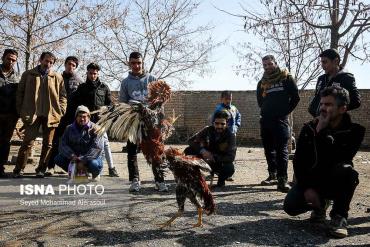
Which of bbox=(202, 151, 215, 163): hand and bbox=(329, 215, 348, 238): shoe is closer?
bbox=(329, 215, 348, 238): shoe

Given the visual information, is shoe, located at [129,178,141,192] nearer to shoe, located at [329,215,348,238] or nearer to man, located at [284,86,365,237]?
man, located at [284,86,365,237]

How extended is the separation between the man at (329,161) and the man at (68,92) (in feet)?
14.5

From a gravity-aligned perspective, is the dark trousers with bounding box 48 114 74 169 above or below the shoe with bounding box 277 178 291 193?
above

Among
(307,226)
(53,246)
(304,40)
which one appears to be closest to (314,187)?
(307,226)

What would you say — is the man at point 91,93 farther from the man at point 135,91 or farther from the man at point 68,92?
the man at point 135,91

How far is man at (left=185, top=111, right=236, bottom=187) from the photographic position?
6.16 m

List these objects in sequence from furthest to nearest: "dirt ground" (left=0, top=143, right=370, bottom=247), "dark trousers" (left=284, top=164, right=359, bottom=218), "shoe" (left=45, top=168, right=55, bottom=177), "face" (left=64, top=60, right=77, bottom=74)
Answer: "face" (left=64, top=60, right=77, bottom=74) → "shoe" (left=45, top=168, right=55, bottom=177) → "dark trousers" (left=284, top=164, right=359, bottom=218) → "dirt ground" (left=0, top=143, right=370, bottom=247)

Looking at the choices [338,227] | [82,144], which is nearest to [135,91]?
[82,144]

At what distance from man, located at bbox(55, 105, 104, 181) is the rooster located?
2225 millimetres

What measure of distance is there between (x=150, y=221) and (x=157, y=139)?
2.69ft

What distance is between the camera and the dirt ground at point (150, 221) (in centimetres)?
360

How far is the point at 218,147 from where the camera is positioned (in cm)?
625

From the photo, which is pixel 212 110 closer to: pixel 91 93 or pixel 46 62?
pixel 91 93

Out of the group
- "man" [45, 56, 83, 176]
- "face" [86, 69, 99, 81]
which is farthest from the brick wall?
"face" [86, 69, 99, 81]
